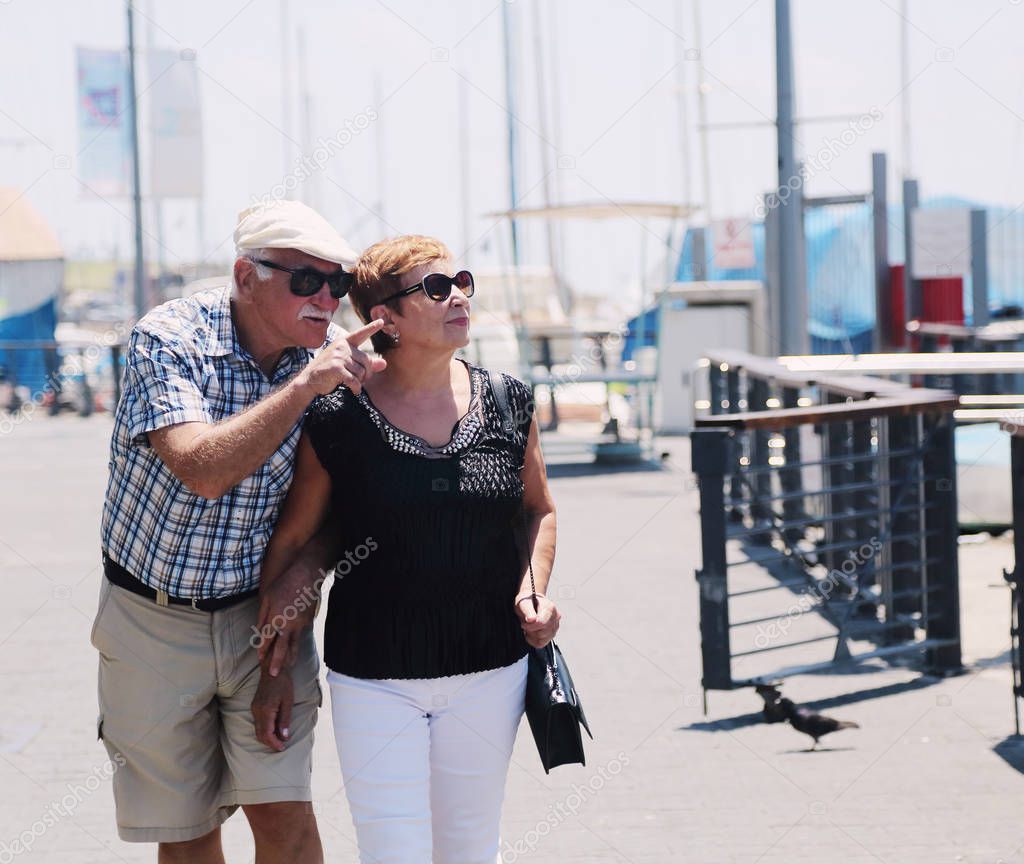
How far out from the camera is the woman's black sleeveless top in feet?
11.6

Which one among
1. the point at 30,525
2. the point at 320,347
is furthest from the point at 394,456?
the point at 30,525

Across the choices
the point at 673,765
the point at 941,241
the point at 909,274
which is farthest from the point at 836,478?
the point at 909,274

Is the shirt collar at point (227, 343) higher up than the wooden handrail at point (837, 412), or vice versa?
the shirt collar at point (227, 343)

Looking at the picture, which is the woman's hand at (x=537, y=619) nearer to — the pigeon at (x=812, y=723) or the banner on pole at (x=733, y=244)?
the pigeon at (x=812, y=723)

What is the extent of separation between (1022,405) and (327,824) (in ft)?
31.7

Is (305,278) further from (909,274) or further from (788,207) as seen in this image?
(909,274)

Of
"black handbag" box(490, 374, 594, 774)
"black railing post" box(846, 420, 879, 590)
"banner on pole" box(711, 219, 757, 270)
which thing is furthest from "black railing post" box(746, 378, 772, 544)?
"banner on pole" box(711, 219, 757, 270)

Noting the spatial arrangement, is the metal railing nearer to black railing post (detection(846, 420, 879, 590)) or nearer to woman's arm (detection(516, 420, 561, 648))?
black railing post (detection(846, 420, 879, 590))

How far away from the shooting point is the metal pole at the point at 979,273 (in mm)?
17188

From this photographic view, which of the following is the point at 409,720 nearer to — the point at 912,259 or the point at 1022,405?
the point at 1022,405

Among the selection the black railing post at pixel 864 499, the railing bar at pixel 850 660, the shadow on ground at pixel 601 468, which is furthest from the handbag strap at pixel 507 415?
the shadow on ground at pixel 601 468

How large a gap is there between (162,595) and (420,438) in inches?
26.4

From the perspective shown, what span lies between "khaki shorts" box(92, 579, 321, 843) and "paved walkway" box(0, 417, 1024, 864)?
142 cm

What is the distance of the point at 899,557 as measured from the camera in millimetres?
7758
